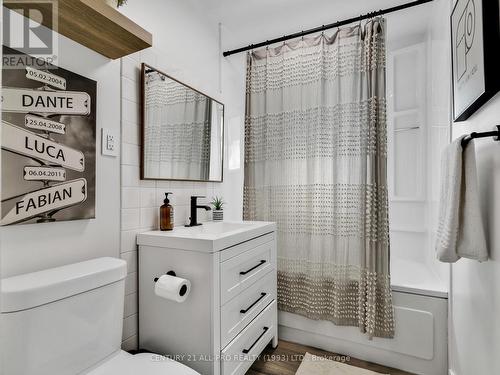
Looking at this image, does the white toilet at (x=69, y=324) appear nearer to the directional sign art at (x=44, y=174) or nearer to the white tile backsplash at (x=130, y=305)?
the white tile backsplash at (x=130, y=305)

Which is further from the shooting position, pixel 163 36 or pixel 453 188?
pixel 163 36

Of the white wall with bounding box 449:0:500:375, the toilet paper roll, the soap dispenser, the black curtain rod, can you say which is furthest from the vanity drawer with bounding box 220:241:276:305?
the black curtain rod

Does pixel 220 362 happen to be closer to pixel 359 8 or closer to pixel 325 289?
pixel 325 289

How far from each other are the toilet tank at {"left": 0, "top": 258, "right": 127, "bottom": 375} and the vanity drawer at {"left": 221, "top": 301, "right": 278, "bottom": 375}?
0.53m

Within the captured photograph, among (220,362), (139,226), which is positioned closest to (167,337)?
(220,362)

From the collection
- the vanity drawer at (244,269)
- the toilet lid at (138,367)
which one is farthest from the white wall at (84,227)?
the vanity drawer at (244,269)

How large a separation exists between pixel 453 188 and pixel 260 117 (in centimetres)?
146

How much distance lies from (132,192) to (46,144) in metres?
0.47

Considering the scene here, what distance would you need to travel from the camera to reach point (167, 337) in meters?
1.41

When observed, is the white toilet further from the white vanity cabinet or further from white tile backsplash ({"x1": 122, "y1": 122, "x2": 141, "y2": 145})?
white tile backsplash ({"x1": 122, "y1": 122, "x2": 141, "y2": 145})

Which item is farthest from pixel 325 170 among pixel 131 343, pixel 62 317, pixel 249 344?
pixel 62 317

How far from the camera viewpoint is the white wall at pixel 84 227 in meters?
1.06

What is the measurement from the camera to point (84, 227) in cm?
128

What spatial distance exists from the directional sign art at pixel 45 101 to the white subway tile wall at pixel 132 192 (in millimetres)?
236
